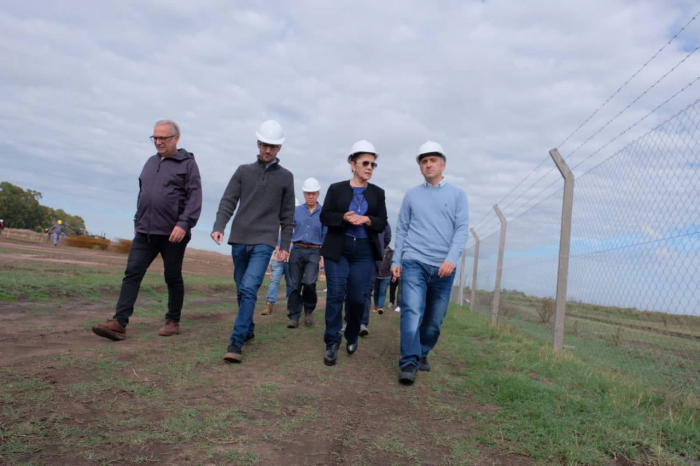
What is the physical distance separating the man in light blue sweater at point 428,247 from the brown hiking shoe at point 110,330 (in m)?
2.65

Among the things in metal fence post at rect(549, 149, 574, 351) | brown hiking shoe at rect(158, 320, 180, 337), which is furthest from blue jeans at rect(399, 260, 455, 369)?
brown hiking shoe at rect(158, 320, 180, 337)

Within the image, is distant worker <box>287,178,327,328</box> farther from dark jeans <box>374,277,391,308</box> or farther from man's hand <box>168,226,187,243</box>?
dark jeans <box>374,277,391,308</box>

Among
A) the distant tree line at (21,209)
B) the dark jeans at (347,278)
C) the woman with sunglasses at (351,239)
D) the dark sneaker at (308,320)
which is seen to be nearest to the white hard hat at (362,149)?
the woman with sunglasses at (351,239)

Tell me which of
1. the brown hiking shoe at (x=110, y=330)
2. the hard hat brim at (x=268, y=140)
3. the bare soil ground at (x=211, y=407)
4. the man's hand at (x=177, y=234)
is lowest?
the bare soil ground at (x=211, y=407)

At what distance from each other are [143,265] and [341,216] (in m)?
2.08

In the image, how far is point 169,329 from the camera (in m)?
5.55

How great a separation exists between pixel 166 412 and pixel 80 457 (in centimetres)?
72

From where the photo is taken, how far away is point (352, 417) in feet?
10.8

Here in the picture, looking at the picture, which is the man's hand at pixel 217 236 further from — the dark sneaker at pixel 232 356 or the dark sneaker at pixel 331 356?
the dark sneaker at pixel 331 356

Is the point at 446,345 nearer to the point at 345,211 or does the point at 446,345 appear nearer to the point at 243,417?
the point at 345,211

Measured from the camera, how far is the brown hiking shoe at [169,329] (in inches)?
216

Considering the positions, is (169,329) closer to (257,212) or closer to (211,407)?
(257,212)

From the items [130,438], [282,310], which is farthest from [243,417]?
[282,310]

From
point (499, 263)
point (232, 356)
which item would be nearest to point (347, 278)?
point (232, 356)
